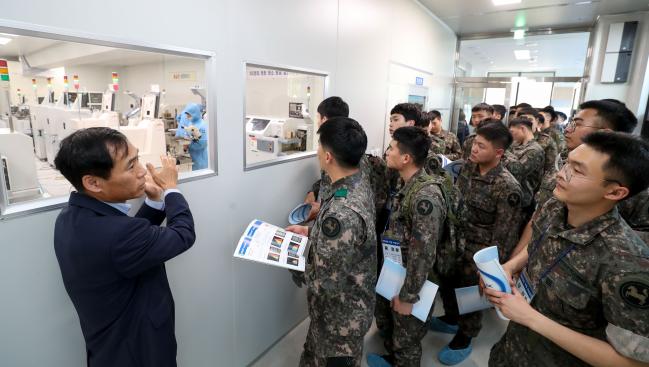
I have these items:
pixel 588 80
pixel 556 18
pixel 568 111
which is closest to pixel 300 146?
pixel 556 18

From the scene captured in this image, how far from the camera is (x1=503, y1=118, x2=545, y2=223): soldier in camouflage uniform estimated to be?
3.18 meters

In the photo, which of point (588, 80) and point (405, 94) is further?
point (588, 80)

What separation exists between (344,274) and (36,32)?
→ 1395 mm

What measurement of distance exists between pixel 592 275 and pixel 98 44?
1.84 metres

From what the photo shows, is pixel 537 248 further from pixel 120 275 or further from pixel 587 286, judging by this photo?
pixel 120 275

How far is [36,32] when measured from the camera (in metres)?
1.07

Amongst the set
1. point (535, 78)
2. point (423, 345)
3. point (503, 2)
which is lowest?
point (423, 345)

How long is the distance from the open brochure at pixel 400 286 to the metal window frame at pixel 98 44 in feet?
3.56

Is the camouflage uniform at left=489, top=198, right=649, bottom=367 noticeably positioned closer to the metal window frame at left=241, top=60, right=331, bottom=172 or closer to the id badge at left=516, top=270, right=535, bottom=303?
the id badge at left=516, top=270, right=535, bottom=303

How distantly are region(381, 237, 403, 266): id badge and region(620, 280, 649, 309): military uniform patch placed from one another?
1.03 m

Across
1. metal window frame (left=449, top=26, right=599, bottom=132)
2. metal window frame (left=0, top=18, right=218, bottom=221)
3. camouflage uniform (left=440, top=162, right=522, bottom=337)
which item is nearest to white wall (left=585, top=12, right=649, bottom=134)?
metal window frame (left=449, top=26, right=599, bottom=132)

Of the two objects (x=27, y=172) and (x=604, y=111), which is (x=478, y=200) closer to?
(x=604, y=111)

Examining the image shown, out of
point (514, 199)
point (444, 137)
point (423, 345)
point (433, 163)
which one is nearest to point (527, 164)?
point (433, 163)

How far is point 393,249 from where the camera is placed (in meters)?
1.85
